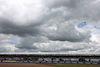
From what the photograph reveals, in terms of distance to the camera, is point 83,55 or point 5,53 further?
point 5,53

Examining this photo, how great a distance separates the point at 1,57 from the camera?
118m

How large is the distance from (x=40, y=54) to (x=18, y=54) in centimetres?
2492

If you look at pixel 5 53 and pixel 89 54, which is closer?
pixel 89 54

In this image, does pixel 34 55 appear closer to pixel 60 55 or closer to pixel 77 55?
pixel 60 55

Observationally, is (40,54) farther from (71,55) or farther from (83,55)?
(83,55)

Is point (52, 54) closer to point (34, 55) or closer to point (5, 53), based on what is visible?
point (34, 55)

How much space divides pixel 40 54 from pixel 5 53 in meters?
40.5

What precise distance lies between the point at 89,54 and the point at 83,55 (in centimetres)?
648

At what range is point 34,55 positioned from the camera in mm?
118250

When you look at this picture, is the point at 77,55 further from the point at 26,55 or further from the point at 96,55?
the point at 26,55

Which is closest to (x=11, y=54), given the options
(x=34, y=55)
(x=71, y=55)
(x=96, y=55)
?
(x=34, y=55)

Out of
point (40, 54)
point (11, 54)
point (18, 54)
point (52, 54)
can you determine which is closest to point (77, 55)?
point (52, 54)

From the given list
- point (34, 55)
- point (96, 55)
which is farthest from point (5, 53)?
point (96, 55)

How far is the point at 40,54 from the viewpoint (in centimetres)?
11738
